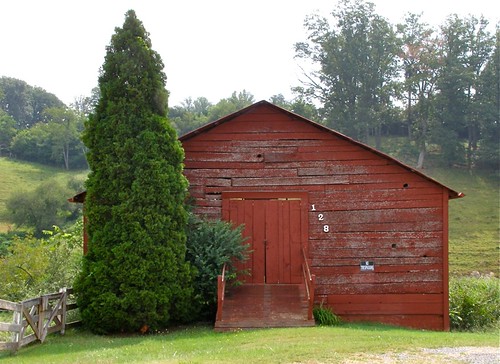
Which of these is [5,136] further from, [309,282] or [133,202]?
[309,282]

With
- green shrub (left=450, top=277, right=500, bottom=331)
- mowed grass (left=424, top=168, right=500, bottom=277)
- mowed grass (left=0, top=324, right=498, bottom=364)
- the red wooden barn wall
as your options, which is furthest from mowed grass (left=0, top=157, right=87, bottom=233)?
mowed grass (left=0, top=324, right=498, bottom=364)

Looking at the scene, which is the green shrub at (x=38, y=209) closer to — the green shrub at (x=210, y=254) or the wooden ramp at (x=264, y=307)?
the green shrub at (x=210, y=254)

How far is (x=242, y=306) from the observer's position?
1477cm

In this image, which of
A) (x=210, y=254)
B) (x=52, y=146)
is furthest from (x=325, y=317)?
(x=52, y=146)

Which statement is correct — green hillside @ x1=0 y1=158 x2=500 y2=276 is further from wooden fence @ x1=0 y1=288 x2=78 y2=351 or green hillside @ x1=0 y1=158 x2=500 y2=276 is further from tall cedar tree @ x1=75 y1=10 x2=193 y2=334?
wooden fence @ x1=0 y1=288 x2=78 y2=351

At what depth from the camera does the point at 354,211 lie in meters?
16.3

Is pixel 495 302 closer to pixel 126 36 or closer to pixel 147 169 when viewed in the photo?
pixel 147 169

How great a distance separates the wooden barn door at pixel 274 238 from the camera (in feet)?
53.4

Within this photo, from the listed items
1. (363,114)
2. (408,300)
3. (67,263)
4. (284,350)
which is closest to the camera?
(284,350)

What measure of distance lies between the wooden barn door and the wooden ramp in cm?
29

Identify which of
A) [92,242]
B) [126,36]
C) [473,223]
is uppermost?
[126,36]

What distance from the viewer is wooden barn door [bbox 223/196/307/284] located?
53.4 feet

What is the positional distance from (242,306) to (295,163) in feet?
13.0

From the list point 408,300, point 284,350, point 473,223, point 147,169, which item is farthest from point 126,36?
point 473,223
